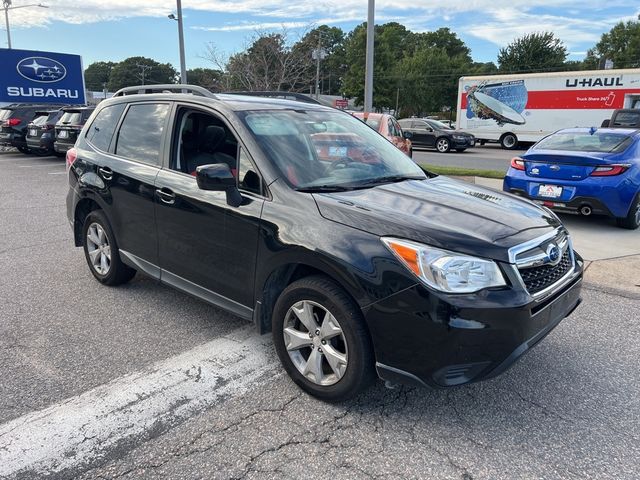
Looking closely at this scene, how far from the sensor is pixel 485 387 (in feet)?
10.5

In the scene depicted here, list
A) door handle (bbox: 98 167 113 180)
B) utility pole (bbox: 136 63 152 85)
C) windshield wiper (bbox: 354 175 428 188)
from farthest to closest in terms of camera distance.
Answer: utility pole (bbox: 136 63 152 85), door handle (bbox: 98 167 113 180), windshield wiper (bbox: 354 175 428 188)

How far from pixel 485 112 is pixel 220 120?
2468 cm

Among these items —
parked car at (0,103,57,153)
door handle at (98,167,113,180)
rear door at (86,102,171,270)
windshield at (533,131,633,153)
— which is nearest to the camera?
rear door at (86,102,171,270)

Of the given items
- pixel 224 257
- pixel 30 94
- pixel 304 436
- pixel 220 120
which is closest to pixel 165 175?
pixel 220 120

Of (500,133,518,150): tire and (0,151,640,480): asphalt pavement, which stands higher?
(500,133,518,150): tire

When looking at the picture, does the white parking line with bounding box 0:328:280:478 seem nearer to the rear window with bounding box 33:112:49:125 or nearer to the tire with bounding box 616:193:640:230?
the tire with bounding box 616:193:640:230

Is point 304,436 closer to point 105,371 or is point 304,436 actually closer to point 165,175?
point 105,371

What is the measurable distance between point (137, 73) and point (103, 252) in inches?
4070

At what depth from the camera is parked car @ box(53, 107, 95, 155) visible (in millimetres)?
14305

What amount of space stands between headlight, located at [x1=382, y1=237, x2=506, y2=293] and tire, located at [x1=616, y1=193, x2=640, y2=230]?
565 cm

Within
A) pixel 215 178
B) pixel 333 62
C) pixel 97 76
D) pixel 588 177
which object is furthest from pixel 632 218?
pixel 97 76

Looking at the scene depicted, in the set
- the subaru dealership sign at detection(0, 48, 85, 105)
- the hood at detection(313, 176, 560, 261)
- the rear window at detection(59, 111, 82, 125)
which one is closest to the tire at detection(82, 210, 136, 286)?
the hood at detection(313, 176, 560, 261)

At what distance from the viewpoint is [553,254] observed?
296 cm

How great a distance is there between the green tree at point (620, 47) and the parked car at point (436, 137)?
55.1 m
